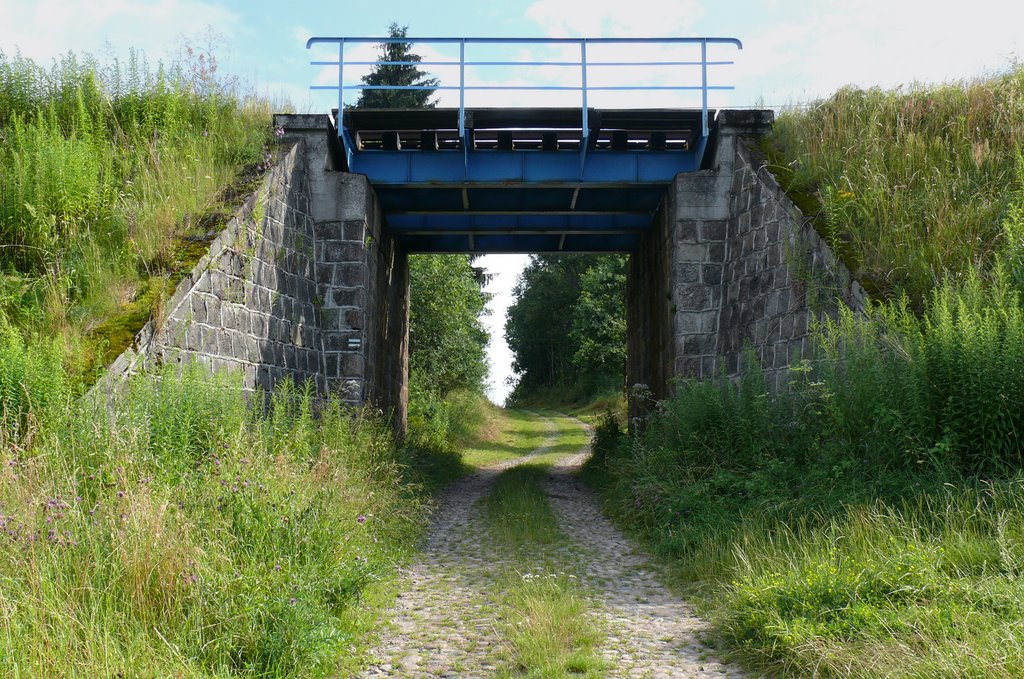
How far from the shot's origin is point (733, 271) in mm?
13102

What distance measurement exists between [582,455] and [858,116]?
1392cm

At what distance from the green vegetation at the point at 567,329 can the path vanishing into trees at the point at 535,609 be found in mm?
30023

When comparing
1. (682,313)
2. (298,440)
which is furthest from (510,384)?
(298,440)

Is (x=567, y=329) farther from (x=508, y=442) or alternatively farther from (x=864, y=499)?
(x=864, y=499)

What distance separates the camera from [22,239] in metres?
9.61

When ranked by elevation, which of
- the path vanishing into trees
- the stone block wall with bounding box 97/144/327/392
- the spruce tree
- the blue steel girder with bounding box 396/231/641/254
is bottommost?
the path vanishing into trees

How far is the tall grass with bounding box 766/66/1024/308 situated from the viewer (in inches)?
382

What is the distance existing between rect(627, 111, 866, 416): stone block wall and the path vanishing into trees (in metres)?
3.84

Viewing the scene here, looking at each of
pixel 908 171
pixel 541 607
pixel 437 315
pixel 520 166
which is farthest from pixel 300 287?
pixel 437 315

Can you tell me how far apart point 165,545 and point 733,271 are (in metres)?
10.6

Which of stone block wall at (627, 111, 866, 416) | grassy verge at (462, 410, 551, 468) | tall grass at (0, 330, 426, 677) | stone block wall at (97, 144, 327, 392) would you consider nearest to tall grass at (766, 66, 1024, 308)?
stone block wall at (627, 111, 866, 416)

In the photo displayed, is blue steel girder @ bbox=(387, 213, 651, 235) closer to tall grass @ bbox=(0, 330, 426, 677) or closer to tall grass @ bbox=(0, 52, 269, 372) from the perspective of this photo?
tall grass @ bbox=(0, 52, 269, 372)

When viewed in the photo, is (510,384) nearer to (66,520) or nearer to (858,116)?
(858,116)

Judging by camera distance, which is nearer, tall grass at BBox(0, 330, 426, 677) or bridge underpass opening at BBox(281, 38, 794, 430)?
tall grass at BBox(0, 330, 426, 677)
